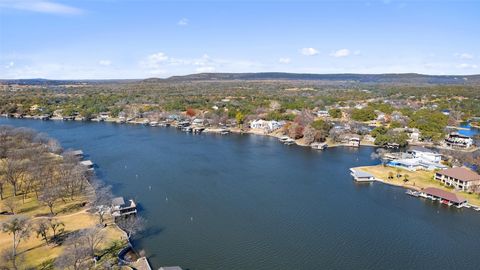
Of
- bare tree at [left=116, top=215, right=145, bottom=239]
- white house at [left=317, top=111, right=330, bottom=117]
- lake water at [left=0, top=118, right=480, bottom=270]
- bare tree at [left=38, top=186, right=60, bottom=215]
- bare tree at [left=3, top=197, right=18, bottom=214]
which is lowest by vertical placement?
lake water at [left=0, top=118, right=480, bottom=270]

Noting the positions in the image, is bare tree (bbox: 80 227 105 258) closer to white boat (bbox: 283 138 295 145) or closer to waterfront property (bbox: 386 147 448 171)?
waterfront property (bbox: 386 147 448 171)

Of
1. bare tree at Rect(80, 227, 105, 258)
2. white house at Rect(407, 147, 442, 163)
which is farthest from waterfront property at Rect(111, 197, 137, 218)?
white house at Rect(407, 147, 442, 163)

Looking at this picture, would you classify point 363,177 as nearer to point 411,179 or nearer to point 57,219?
point 411,179

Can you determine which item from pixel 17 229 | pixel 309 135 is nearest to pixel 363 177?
pixel 309 135

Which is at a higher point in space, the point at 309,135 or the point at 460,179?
the point at 309,135

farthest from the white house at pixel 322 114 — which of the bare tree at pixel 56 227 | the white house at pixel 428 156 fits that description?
the bare tree at pixel 56 227

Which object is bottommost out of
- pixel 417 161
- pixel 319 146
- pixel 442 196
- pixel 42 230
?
pixel 442 196
